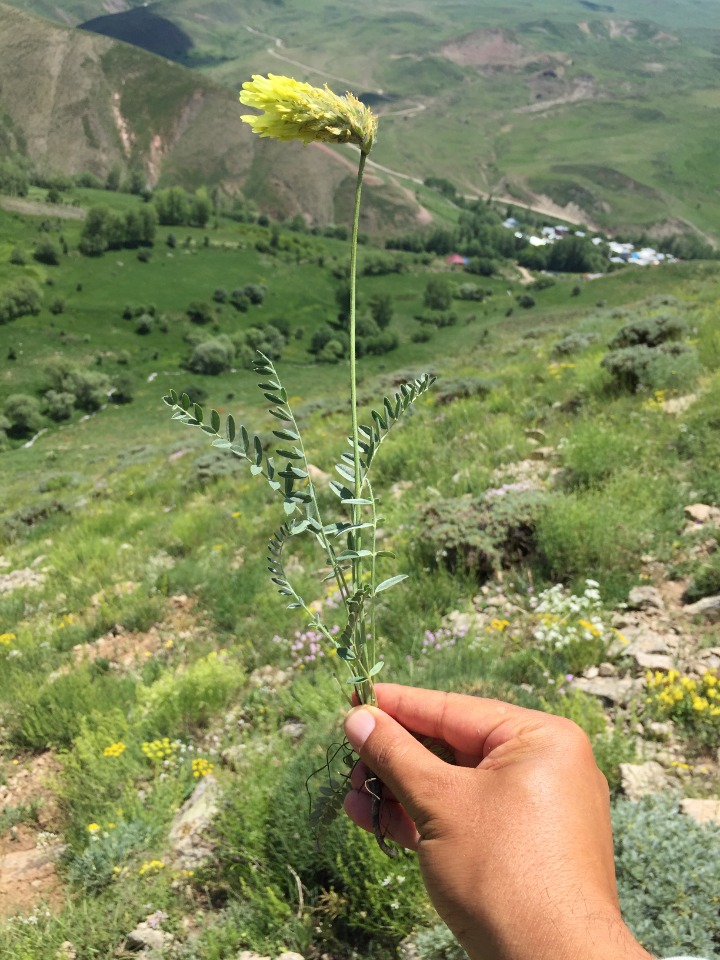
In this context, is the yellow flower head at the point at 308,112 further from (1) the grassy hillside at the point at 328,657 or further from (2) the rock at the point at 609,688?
(2) the rock at the point at 609,688

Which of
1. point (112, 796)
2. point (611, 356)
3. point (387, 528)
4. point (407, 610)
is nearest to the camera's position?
point (112, 796)

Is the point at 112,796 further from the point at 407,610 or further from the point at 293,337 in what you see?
the point at 293,337

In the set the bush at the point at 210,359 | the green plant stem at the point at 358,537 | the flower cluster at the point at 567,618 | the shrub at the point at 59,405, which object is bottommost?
the shrub at the point at 59,405

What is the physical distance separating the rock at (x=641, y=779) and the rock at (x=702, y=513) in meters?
2.66

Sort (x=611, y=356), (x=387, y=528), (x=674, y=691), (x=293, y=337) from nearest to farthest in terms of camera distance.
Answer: (x=674, y=691), (x=387, y=528), (x=611, y=356), (x=293, y=337)

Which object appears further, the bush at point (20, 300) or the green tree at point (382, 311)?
the green tree at point (382, 311)

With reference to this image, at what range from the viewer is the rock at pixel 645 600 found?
449 centimetres

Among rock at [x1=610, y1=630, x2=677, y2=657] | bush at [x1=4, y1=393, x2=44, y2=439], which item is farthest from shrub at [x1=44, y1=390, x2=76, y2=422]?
rock at [x1=610, y1=630, x2=677, y2=657]

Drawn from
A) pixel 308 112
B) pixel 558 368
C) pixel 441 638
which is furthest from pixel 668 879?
pixel 558 368

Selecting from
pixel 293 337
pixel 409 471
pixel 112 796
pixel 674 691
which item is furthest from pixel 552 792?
pixel 293 337

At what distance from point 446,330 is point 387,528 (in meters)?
121

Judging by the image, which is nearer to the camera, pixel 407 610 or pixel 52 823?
pixel 52 823

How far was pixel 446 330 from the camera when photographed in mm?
121938

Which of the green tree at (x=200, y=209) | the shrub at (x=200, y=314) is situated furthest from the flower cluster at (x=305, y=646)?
the green tree at (x=200, y=209)
